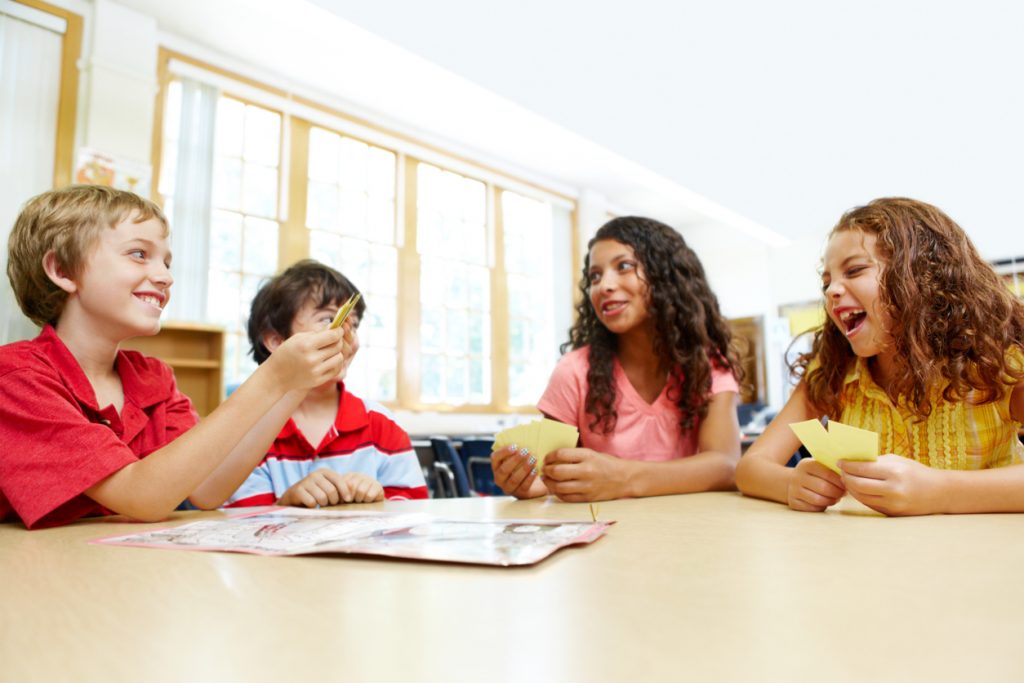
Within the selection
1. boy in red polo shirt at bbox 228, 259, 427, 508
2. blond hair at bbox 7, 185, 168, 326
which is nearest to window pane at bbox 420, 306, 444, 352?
boy in red polo shirt at bbox 228, 259, 427, 508

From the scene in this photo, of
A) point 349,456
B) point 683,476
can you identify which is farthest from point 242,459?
point 683,476

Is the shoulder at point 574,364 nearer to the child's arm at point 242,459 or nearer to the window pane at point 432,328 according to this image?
the child's arm at point 242,459

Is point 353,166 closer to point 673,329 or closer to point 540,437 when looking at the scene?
point 673,329

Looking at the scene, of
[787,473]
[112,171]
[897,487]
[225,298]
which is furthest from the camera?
[225,298]

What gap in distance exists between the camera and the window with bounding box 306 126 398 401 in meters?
6.17

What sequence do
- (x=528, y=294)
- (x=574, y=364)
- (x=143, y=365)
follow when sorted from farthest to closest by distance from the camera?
(x=528, y=294) → (x=574, y=364) → (x=143, y=365)

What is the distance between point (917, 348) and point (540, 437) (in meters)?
0.65

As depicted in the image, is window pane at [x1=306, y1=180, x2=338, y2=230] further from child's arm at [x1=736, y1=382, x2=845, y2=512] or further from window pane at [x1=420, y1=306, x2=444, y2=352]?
child's arm at [x1=736, y1=382, x2=845, y2=512]

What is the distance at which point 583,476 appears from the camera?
118cm

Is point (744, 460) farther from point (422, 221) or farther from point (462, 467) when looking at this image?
point (422, 221)

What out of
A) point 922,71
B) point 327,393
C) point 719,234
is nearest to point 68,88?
point 327,393

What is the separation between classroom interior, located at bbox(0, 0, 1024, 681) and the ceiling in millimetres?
25

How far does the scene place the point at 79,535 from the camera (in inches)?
33.0

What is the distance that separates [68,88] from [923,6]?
17.7 feet
